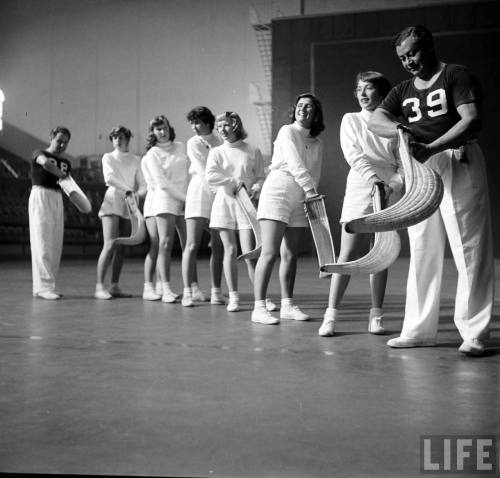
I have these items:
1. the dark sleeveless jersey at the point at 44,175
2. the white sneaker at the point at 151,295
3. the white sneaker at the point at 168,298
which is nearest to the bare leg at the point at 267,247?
the white sneaker at the point at 168,298

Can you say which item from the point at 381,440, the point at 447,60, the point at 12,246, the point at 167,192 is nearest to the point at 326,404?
the point at 381,440

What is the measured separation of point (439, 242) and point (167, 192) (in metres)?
2.32

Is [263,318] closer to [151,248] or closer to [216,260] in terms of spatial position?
[216,260]

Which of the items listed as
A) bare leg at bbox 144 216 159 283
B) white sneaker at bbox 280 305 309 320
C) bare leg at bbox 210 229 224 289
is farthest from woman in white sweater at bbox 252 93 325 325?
bare leg at bbox 144 216 159 283

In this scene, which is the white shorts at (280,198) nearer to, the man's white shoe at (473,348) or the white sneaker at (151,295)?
the man's white shoe at (473,348)

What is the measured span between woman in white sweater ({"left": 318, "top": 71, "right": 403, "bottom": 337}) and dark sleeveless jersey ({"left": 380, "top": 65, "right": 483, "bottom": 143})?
1.29 feet

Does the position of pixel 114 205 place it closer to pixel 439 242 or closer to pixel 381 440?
pixel 439 242

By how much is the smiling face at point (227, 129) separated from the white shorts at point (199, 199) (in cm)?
50

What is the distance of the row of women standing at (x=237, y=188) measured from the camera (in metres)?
3.19

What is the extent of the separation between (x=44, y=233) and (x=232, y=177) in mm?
1673

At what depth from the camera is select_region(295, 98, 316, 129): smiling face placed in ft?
11.6

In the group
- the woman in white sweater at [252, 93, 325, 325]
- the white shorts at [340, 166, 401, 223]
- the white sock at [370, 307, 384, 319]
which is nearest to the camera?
the white shorts at [340, 166, 401, 223]

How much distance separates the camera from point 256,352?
271 centimetres

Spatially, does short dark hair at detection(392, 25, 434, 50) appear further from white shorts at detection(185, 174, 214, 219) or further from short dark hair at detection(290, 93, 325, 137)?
white shorts at detection(185, 174, 214, 219)
